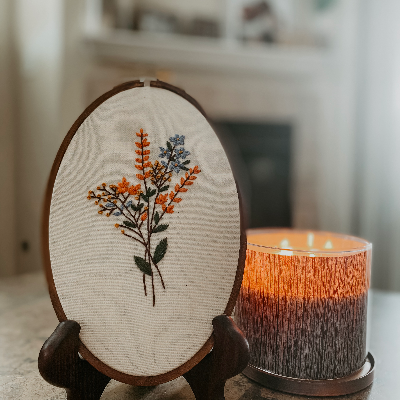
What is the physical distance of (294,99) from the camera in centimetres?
257

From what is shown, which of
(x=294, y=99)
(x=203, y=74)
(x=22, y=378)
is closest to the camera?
(x=22, y=378)

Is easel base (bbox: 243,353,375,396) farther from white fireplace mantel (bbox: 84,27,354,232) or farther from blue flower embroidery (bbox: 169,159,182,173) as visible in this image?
white fireplace mantel (bbox: 84,27,354,232)

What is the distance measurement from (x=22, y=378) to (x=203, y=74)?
207 centimetres

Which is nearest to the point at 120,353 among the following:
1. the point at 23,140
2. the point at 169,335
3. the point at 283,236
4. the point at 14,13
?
the point at 169,335

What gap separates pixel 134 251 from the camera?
46 centimetres

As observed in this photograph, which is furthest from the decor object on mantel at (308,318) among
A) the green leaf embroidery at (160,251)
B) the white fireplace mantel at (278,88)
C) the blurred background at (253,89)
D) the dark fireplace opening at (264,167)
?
the dark fireplace opening at (264,167)

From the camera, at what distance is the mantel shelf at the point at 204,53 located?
2111 mm

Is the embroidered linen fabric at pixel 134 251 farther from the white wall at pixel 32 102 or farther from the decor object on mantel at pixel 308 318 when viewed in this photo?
the white wall at pixel 32 102

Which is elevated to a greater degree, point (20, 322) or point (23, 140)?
point (23, 140)

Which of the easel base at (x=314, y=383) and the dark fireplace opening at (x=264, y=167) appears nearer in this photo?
the easel base at (x=314, y=383)

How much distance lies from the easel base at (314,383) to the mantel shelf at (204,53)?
1.92m

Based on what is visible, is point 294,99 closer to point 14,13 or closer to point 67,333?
point 14,13

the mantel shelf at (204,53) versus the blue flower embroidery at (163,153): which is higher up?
the mantel shelf at (204,53)

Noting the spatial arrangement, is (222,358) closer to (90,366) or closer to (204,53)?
(90,366)
